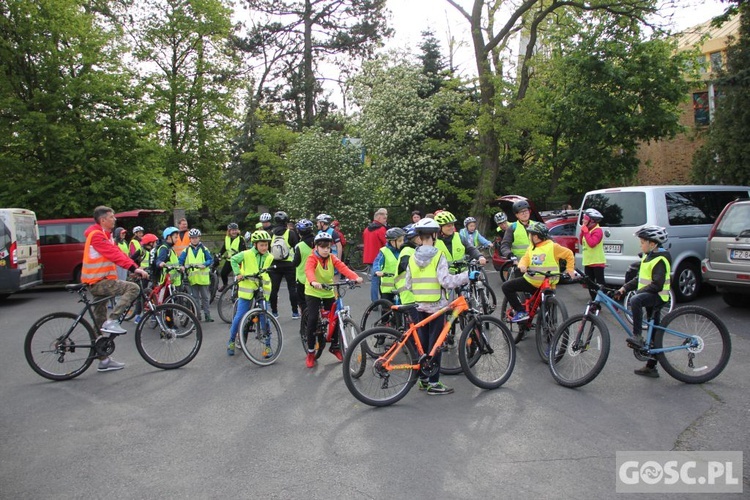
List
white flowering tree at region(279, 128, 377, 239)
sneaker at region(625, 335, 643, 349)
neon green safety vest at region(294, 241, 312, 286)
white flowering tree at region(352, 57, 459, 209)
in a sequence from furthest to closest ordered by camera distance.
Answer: white flowering tree at region(352, 57, 459, 209) < white flowering tree at region(279, 128, 377, 239) < neon green safety vest at region(294, 241, 312, 286) < sneaker at region(625, 335, 643, 349)

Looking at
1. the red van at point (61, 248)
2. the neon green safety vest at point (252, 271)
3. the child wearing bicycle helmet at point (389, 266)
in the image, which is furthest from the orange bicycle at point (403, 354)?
Answer: the red van at point (61, 248)

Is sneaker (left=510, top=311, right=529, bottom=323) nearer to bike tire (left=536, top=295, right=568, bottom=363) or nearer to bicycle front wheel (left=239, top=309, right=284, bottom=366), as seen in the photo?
bike tire (left=536, top=295, right=568, bottom=363)

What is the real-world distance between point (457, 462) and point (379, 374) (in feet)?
5.01

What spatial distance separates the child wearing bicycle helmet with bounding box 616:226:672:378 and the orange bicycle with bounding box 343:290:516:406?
135 centimetres

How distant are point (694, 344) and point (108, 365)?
6.85 m

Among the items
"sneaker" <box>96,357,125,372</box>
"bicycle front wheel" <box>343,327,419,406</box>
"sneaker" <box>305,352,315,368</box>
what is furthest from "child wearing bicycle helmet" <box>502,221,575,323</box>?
"sneaker" <box>96,357,125,372</box>

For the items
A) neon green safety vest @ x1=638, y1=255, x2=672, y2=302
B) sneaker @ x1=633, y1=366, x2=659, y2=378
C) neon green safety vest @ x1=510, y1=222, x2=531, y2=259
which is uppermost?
neon green safety vest @ x1=510, y1=222, x2=531, y2=259

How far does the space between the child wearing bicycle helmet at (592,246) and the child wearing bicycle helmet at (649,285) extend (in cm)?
236

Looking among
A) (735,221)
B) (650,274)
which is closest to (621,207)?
(735,221)

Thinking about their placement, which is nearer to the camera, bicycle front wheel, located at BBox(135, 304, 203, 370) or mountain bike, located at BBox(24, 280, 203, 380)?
mountain bike, located at BBox(24, 280, 203, 380)

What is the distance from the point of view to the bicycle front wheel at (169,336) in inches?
300

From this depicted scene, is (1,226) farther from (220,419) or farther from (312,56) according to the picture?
(312,56)

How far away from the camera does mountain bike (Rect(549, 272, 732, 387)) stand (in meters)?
6.03

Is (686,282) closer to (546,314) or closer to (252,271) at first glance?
(546,314)
